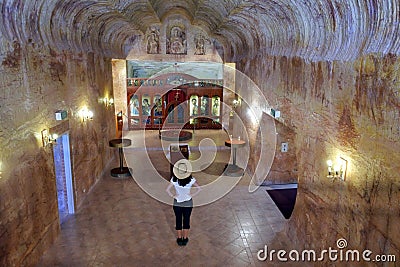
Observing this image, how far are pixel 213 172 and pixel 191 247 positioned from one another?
4793 mm

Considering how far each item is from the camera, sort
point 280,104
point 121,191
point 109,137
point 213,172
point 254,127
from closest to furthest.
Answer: point 280,104
point 121,191
point 254,127
point 213,172
point 109,137

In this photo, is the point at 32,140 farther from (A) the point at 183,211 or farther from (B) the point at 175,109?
(B) the point at 175,109

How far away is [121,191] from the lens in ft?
30.6

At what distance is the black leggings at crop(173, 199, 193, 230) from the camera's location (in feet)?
20.6

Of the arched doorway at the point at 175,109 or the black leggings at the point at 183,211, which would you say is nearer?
the black leggings at the point at 183,211

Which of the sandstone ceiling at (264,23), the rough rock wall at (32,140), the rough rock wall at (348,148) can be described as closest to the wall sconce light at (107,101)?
the sandstone ceiling at (264,23)

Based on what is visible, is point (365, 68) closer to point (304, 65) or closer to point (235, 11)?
point (304, 65)

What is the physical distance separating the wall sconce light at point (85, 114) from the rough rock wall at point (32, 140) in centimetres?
20

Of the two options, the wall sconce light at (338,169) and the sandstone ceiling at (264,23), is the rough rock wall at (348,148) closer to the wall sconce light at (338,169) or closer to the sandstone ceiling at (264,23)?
Result: the wall sconce light at (338,169)

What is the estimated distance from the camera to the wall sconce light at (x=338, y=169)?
462 cm

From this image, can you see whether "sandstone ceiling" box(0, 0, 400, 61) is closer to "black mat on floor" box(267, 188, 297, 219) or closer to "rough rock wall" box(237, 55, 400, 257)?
"rough rock wall" box(237, 55, 400, 257)

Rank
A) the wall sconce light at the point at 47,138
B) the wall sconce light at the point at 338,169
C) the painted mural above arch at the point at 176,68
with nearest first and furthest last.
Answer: the wall sconce light at the point at 338,169, the wall sconce light at the point at 47,138, the painted mural above arch at the point at 176,68

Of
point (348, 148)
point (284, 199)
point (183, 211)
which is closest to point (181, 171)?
point (183, 211)

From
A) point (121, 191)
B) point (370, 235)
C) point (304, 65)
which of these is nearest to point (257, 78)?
point (304, 65)
